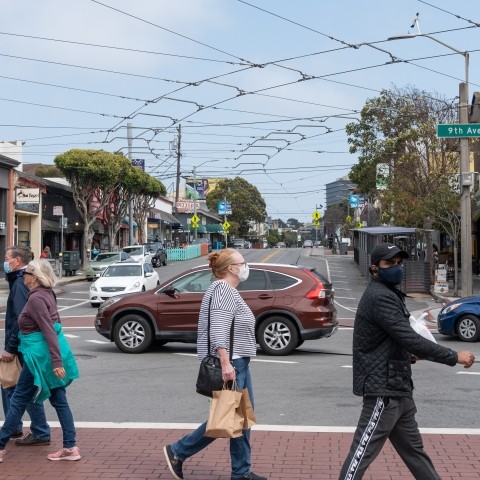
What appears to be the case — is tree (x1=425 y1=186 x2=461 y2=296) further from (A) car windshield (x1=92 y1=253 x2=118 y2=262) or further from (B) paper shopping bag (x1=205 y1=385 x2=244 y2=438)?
(B) paper shopping bag (x1=205 y1=385 x2=244 y2=438)

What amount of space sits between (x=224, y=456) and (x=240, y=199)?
98.8 meters

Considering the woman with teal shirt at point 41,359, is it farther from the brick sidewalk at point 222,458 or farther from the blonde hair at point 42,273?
the brick sidewalk at point 222,458

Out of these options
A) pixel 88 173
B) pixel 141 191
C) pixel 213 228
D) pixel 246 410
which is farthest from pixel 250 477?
pixel 213 228

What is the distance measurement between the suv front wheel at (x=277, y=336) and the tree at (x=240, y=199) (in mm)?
90355

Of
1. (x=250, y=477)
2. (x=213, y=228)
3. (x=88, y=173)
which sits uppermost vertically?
(x=88, y=173)

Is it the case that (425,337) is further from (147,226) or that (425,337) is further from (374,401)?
(147,226)

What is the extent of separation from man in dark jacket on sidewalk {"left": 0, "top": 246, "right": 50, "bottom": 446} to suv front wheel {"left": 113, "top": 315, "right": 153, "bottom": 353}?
6.55 metres

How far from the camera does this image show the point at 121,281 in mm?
26188

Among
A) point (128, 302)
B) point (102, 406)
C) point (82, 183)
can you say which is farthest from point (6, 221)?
point (102, 406)

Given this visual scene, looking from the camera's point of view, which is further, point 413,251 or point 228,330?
point 413,251

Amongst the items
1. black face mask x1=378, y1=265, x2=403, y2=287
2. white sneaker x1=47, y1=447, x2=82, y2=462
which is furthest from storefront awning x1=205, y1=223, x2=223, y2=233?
black face mask x1=378, y1=265, x2=403, y2=287

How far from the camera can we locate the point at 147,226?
A: 77.7 m

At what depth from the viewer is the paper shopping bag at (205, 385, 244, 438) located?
5.53 m

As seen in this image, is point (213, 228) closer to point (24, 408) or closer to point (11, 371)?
point (11, 371)
